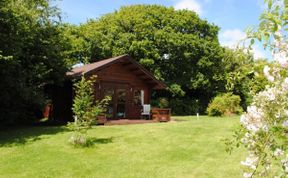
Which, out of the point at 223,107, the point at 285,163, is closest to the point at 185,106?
the point at 223,107

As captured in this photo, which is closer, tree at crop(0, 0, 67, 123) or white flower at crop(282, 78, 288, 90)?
white flower at crop(282, 78, 288, 90)

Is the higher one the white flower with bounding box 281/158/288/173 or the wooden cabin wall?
the wooden cabin wall

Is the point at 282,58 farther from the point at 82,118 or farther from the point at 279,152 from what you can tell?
the point at 82,118

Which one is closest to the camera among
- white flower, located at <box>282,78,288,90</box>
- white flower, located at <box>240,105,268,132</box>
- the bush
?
white flower, located at <box>282,78,288,90</box>

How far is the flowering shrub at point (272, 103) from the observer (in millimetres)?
2395

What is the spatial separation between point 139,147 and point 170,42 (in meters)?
22.7

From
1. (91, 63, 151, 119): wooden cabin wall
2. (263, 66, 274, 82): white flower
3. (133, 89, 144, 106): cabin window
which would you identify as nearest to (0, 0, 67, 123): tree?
(91, 63, 151, 119): wooden cabin wall

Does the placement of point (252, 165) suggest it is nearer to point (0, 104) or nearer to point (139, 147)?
point (139, 147)

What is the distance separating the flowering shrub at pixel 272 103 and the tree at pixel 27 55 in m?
11.6

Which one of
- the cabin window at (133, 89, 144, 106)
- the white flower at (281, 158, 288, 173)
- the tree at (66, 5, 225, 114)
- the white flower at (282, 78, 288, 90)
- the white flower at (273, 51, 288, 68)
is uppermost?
the tree at (66, 5, 225, 114)

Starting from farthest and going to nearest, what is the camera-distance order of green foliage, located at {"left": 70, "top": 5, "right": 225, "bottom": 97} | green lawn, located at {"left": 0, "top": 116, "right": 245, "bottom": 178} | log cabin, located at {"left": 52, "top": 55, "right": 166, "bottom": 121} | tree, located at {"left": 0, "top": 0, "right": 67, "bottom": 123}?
green foliage, located at {"left": 70, "top": 5, "right": 225, "bottom": 97}
log cabin, located at {"left": 52, "top": 55, "right": 166, "bottom": 121}
tree, located at {"left": 0, "top": 0, "right": 67, "bottom": 123}
green lawn, located at {"left": 0, "top": 116, "right": 245, "bottom": 178}

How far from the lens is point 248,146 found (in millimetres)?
2760

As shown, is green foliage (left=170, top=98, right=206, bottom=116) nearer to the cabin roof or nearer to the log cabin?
the cabin roof

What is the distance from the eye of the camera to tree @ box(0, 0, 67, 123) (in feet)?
45.4
